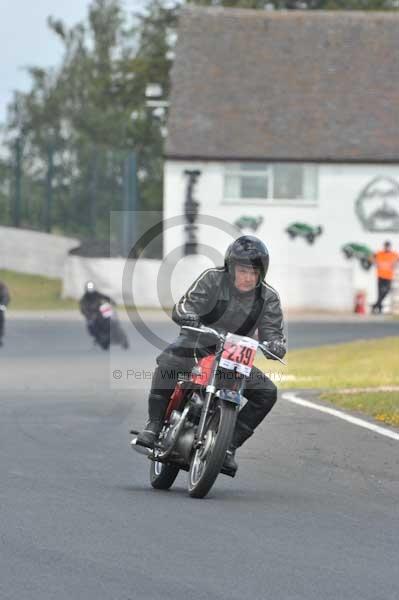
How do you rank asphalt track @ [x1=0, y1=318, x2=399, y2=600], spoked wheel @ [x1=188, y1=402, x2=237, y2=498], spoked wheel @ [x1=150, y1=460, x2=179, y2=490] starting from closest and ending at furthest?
asphalt track @ [x1=0, y1=318, x2=399, y2=600]
spoked wheel @ [x1=188, y1=402, x2=237, y2=498]
spoked wheel @ [x1=150, y1=460, x2=179, y2=490]

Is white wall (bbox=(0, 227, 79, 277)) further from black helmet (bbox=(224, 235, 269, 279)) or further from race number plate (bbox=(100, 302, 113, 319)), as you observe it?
black helmet (bbox=(224, 235, 269, 279))

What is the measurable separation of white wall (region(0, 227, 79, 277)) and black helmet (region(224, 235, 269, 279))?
40.0m

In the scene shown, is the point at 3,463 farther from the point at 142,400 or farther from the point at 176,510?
the point at 142,400

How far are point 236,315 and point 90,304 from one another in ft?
66.4

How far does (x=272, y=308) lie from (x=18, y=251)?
42568 millimetres

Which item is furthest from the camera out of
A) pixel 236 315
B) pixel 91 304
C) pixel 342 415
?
pixel 91 304

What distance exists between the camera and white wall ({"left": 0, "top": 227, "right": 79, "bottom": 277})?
50.2m

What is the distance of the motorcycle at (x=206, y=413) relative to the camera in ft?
30.2

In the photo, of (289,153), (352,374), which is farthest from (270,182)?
(352,374)

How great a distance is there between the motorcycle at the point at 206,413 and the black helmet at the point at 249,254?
1.51 ft

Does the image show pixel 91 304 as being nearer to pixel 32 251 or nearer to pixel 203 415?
pixel 203 415

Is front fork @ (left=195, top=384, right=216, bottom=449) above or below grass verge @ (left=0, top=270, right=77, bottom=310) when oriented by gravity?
above

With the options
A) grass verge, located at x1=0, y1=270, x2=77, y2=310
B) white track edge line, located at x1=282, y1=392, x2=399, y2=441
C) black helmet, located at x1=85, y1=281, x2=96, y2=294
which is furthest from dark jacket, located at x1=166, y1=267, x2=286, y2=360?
grass verge, located at x1=0, y1=270, x2=77, y2=310

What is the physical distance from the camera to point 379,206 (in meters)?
46.8
